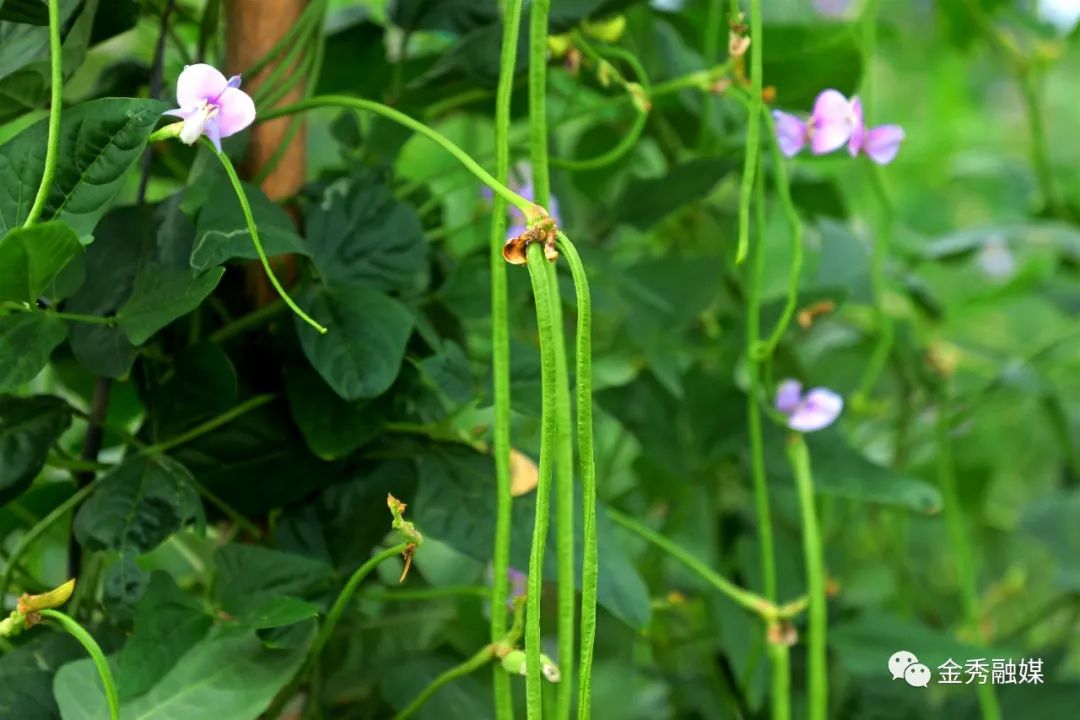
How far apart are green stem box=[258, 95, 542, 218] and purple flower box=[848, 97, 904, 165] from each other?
0.18 meters

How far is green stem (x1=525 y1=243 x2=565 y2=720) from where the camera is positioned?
337 mm

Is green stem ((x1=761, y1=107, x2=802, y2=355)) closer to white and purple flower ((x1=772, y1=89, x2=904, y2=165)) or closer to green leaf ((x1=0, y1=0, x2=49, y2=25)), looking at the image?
white and purple flower ((x1=772, y1=89, x2=904, y2=165))

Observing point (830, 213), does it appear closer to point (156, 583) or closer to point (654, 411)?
point (654, 411)

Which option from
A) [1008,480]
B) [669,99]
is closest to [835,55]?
[669,99]

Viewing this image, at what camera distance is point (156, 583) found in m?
0.45

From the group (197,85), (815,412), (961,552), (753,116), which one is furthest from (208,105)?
(961,552)

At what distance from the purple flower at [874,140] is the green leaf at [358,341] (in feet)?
0.72

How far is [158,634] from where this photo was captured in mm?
444

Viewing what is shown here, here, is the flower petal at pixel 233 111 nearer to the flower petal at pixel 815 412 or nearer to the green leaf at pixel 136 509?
the green leaf at pixel 136 509

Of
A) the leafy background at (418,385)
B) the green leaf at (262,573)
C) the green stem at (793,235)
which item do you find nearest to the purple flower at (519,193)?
the leafy background at (418,385)

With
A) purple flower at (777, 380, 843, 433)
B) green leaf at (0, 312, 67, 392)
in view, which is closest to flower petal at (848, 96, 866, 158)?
purple flower at (777, 380, 843, 433)

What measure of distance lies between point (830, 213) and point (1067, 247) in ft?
0.68

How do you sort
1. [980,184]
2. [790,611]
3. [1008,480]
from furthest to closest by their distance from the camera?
1. [1008,480]
2. [980,184]
3. [790,611]

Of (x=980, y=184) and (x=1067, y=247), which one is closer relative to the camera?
(x=1067, y=247)
